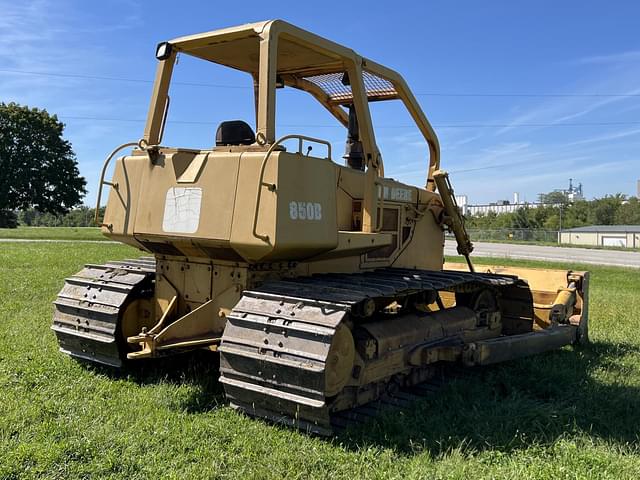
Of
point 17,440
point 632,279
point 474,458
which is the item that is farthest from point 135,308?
point 632,279

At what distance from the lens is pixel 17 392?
548 centimetres

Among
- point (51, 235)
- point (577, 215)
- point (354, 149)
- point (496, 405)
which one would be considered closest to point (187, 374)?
point (354, 149)

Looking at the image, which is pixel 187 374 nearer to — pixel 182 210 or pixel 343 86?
pixel 182 210

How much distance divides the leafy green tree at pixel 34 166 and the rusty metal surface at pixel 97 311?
48.5m

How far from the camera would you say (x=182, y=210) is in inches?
Result: 210

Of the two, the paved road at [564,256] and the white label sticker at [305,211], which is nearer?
the white label sticker at [305,211]

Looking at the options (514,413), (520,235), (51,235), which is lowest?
(514,413)

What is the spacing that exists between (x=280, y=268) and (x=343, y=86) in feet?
8.21

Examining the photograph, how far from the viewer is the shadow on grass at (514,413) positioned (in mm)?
4621

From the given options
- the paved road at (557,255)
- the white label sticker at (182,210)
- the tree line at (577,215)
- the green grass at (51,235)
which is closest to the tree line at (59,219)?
the green grass at (51,235)

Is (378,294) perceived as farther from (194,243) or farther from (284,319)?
(194,243)

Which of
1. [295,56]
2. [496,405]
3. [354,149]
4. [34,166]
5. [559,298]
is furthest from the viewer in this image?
[34,166]

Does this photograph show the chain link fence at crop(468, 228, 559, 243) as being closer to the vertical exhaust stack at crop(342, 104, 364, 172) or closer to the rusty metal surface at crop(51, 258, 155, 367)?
the vertical exhaust stack at crop(342, 104, 364, 172)

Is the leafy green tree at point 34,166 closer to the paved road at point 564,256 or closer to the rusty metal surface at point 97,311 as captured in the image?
the paved road at point 564,256
